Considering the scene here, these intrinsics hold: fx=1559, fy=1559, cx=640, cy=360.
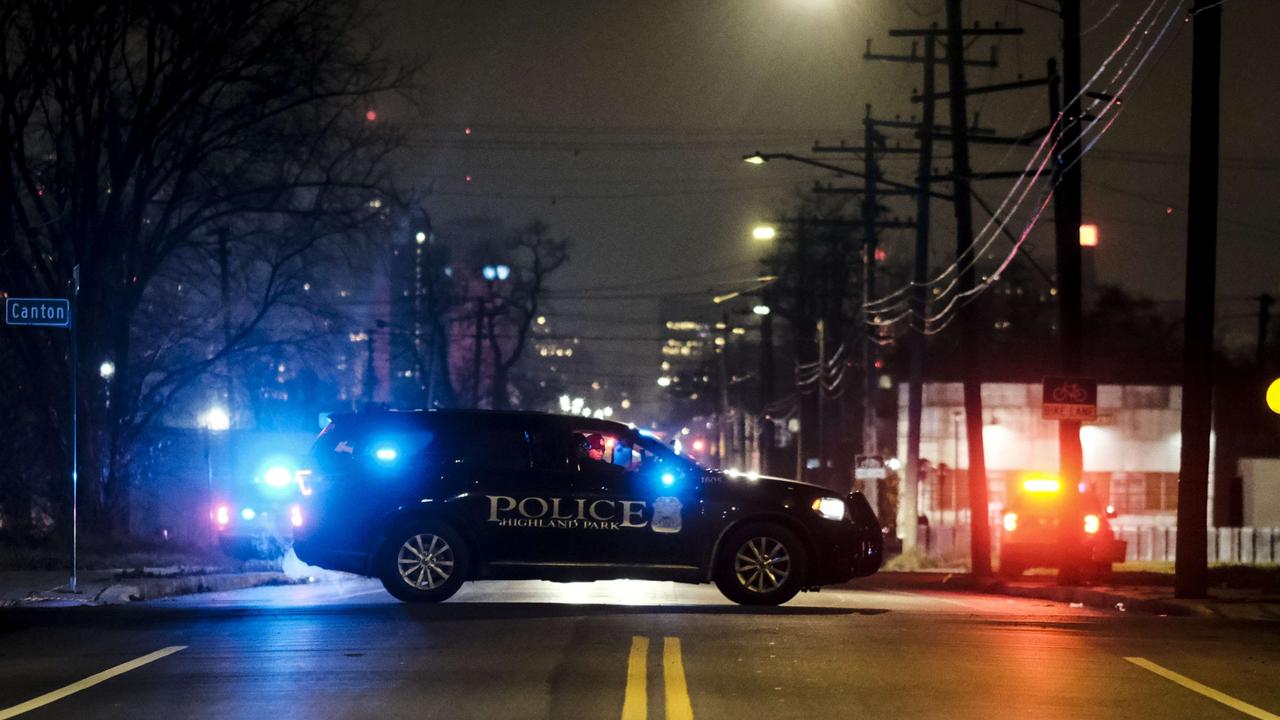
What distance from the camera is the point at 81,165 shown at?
1120 inches

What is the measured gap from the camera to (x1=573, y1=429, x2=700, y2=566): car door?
15.4m

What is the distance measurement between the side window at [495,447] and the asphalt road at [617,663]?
146 centimetres

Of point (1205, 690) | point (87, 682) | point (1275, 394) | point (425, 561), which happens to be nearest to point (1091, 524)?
point (1275, 394)

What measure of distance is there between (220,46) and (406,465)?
1542cm

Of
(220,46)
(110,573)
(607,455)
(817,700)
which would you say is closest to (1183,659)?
(817,700)

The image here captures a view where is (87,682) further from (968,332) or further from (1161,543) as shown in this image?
(1161,543)

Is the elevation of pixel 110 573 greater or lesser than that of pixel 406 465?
lesser

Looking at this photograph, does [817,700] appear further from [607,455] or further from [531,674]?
[607,455]

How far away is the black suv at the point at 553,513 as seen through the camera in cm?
1542

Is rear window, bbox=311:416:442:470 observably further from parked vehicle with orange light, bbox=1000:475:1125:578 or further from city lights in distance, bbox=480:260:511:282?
city lights in distance, bbox=480:260:511:282

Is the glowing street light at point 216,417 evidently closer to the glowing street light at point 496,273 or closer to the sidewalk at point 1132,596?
the glowing street light at point 496,273

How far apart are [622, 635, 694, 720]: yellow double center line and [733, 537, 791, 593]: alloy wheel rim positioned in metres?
3.31

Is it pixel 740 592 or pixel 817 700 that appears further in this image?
pixel 740 592

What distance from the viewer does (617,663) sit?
1099 centimetres
